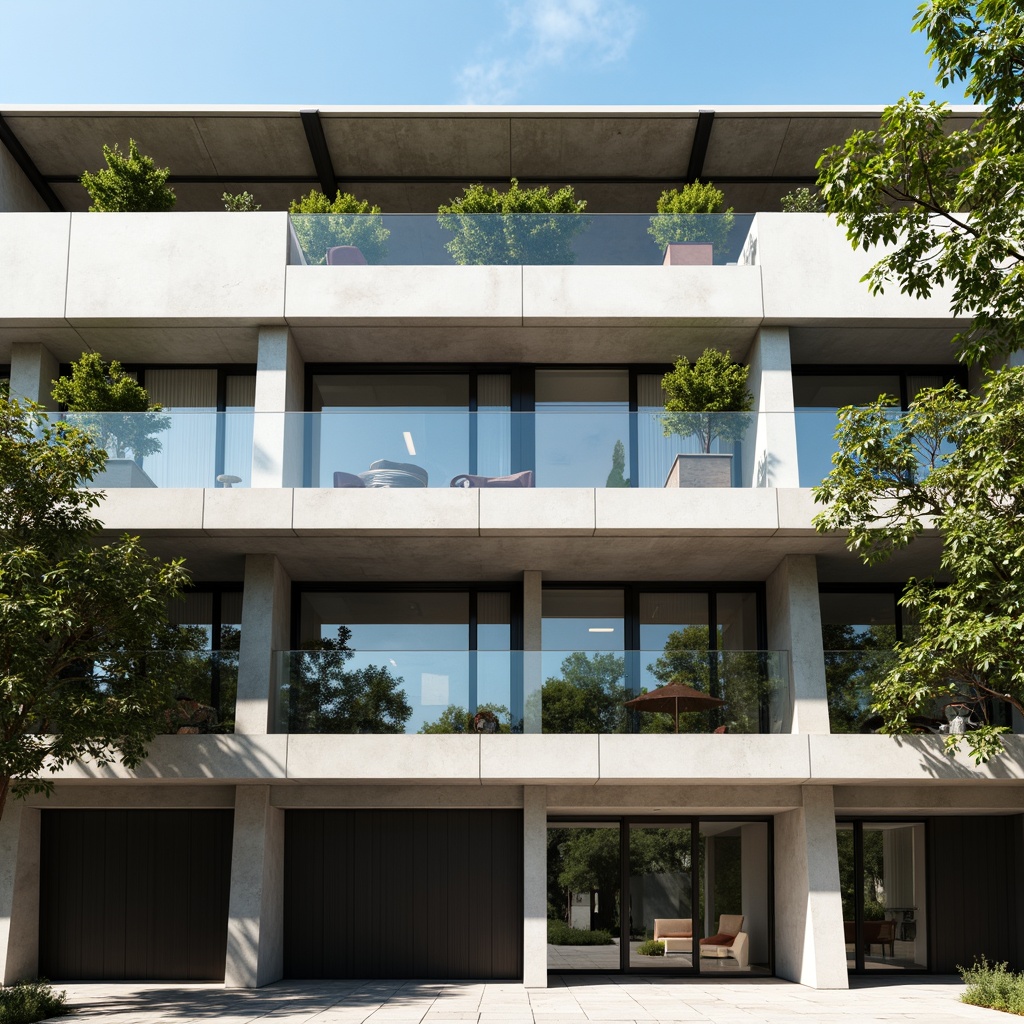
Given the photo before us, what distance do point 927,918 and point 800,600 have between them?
5.88m

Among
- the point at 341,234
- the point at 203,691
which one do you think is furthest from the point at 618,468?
the point at 203,691

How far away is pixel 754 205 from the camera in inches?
988

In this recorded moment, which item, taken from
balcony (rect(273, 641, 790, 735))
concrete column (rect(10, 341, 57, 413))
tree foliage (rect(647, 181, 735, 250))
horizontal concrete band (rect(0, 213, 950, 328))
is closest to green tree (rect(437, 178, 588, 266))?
horizontal concrete band (rect(0, 213, 950, 328))

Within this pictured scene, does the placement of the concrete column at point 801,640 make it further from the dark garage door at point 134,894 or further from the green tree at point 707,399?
the dark garage door at point 134,894

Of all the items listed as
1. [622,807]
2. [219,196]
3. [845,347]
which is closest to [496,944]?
[622,807]

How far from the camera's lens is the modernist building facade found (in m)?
18.2

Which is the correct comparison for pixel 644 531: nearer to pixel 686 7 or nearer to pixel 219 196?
pixel 686 7

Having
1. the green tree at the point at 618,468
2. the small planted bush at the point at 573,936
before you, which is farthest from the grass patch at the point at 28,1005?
the green tree at the point at 618,468

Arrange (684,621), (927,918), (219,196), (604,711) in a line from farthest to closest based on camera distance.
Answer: (219,196) → (684,621) → (927,918) → (604,711)

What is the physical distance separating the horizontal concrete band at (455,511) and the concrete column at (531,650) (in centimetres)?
211

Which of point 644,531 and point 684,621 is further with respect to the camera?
point 684,621

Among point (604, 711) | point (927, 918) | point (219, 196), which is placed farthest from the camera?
point (219, 196)

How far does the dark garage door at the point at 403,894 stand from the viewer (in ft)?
62.4

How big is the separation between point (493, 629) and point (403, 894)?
4.73m
